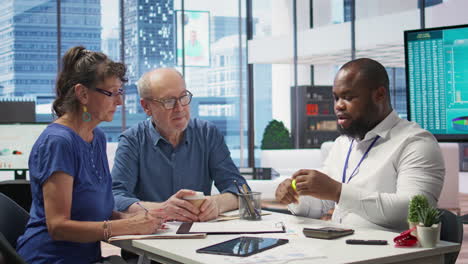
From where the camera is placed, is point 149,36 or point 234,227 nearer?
point 234,227

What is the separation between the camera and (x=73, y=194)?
7.01 ft

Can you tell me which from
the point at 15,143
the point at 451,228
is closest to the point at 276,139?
the point at 15,143

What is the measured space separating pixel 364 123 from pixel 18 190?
2.40 metres

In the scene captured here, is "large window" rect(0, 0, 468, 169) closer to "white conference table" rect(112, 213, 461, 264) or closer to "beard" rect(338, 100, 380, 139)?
"beard" rect(338, 100, 380, 139)

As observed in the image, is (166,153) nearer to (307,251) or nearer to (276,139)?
(307,251)

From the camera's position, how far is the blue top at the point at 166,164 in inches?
110

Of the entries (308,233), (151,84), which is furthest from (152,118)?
(308,233)

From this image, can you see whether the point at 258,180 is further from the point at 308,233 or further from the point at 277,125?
the point at 308,233

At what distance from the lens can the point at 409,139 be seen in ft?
7.68

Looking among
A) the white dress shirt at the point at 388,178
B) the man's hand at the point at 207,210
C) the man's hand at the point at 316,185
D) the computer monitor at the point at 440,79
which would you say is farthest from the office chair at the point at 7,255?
the computer monitor at the point at 440,79

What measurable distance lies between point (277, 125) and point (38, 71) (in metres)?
4.71

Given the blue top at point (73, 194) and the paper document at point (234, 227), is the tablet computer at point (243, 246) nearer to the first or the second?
the paper document at point (234, 227)

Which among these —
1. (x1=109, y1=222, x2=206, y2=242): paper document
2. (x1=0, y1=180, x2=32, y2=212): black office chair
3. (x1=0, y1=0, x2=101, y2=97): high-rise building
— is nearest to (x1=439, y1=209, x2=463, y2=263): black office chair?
(x1=109, y1=222, x2=206, y2=242): paper document

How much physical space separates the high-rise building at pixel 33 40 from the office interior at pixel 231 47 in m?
0.02
